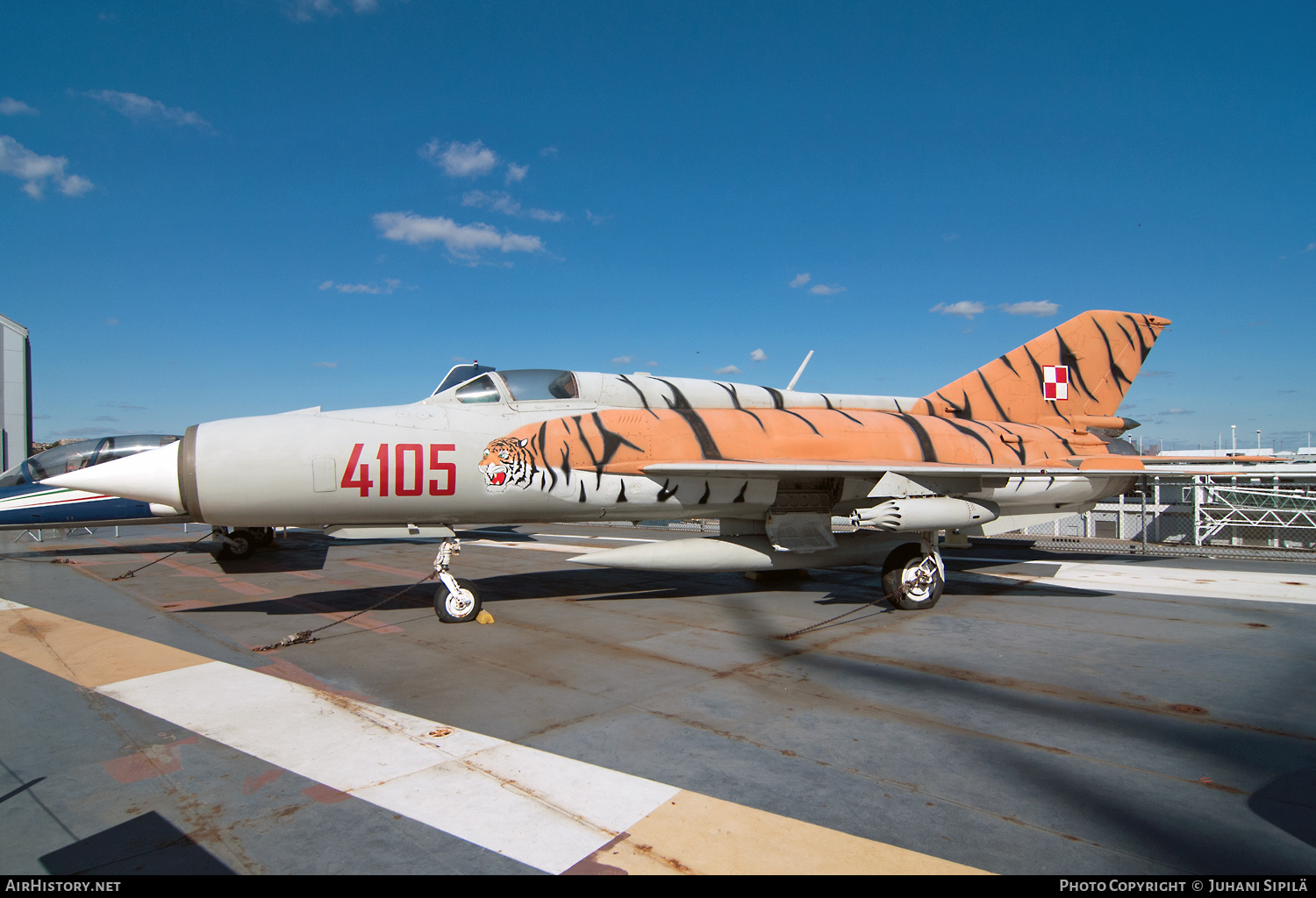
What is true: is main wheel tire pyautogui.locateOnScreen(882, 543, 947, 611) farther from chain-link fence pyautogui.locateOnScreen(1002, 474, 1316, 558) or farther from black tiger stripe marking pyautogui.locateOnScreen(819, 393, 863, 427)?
chain-link fence pyautogui.locateOnScreen(1002, 474, 1316, 558)

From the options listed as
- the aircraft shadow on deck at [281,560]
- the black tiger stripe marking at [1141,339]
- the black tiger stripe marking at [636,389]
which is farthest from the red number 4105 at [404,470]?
the black tiger stripe marking at [1141,339]

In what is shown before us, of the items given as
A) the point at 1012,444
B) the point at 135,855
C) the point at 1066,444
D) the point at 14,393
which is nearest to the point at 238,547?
the point at 135,855

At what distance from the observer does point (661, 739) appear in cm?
407

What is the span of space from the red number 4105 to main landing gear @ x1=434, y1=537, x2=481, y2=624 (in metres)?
0.88

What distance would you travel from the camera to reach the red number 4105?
660 centimetres

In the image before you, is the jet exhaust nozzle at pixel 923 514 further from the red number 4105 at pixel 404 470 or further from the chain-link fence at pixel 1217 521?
the chain-link fence at pixel 1217 521

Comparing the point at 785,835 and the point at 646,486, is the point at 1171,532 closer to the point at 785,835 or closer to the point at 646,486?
the point at 646,486

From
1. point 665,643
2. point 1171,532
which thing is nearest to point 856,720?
point 665,643

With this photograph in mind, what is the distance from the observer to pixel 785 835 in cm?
297

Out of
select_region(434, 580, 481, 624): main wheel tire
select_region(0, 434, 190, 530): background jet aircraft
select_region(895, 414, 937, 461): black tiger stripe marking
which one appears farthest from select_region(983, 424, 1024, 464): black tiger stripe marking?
select_region(0, 434, 190, 530): background jet aircraft

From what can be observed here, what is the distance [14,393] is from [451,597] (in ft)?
110
